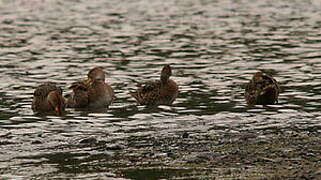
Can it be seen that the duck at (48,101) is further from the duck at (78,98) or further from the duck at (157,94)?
the duck at (157,94)

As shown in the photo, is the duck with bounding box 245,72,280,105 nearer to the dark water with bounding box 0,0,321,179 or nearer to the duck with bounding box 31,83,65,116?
the dark water with bounding box 0,0,321,179

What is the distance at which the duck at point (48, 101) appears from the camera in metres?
15.4

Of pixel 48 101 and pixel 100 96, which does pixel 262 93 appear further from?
pixel 48 101

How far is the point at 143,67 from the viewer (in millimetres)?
21641

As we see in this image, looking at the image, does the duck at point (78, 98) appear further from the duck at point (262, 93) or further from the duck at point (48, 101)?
the duck at point (262, 93)

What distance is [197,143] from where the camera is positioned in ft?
38.4

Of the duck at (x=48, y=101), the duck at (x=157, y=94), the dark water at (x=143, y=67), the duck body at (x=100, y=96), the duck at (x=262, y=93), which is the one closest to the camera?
the dark water at (x=143, y=67)

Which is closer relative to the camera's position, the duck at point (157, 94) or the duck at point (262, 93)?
the duck at point (262, 93)

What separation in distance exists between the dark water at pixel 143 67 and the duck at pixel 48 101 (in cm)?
23

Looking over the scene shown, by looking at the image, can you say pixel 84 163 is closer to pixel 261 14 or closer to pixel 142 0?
pixel 261 14

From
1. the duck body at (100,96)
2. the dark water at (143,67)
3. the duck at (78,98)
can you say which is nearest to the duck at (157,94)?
the dark water at (143,67)

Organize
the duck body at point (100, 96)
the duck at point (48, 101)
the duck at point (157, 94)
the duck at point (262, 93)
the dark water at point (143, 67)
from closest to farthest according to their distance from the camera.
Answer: the dark water at point (143, 67) < the duck at point (48, 101) < the duck at point (262, 93) < the duck body at point (100, 96) < the duck at point (157, 94)

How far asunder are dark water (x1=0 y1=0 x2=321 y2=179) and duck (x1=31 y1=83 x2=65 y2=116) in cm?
23

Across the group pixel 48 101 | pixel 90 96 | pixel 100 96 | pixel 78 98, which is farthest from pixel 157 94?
pixel 48 101
